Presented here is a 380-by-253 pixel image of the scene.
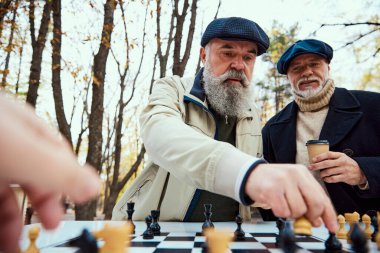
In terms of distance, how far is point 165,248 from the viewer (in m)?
1.43

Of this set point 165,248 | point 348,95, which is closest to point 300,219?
point 165,248

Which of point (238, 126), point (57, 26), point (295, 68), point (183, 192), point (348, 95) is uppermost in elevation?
point (57, 26)

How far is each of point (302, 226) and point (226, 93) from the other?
1856mm

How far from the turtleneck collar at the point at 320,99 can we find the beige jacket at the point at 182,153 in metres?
0.64

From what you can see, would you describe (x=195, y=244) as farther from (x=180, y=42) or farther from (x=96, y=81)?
(x=180, y=42)

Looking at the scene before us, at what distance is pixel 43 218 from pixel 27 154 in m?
0.27

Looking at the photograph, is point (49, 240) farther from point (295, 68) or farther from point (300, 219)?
point (295, 68)

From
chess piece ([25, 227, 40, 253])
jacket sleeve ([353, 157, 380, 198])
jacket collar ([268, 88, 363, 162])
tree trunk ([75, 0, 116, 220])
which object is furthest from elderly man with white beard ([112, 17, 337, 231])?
tree trunk ([75, 0, 116, 220])

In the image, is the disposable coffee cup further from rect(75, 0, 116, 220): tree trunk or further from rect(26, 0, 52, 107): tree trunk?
rect(26, 0, 52, 107): tree trunk

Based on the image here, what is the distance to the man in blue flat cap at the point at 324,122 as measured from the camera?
288cm

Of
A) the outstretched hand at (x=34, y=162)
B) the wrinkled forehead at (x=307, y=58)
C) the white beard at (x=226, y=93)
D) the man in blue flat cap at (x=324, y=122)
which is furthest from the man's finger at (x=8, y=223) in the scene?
the wrinkled forehead at (x=307, y=58)

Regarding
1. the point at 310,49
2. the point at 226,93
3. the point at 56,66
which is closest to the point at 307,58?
the point at 310,49

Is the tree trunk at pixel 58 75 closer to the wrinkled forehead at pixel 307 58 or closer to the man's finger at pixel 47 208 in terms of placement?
the wrinkled forehead at pixel 307 58

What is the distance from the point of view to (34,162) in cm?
52
